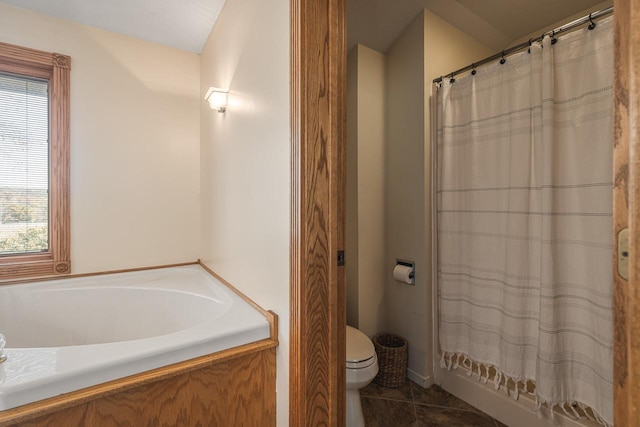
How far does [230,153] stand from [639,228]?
1566 millimetres

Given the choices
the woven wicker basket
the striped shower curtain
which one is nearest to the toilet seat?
the woven wicker basket

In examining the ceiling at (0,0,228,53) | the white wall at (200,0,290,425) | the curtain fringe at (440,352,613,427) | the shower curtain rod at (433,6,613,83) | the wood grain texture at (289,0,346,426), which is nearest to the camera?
the wood grain texture at (289,0,346,426)

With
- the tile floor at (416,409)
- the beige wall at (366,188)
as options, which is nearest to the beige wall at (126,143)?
the beige wall at (366,188)

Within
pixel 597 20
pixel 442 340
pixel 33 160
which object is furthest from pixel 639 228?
pixel 33 160

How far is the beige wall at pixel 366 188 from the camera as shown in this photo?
2221 millimetres

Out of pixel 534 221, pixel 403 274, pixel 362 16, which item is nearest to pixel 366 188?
pixel 403 274

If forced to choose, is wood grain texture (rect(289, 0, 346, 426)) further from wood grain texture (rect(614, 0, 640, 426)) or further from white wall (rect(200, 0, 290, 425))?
wood grain texture (rect(614, 0, 640, 426))

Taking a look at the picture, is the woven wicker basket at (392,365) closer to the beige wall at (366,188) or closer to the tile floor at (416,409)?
the tile floor at (416,409)

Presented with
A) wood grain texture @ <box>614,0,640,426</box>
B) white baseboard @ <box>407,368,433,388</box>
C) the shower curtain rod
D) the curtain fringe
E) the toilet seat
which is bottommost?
white baseboard @ <box>407,368,433,388</box>

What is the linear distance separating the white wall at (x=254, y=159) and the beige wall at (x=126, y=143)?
389 millimetres

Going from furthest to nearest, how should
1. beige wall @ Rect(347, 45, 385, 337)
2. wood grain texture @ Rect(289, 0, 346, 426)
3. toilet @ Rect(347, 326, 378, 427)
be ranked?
beige wall @ Rect(347, 45, 385, 337) → toilet @ Rect(347, 326, 378, 427) → wood grain texture @ Rect(289, 0, 346, 426)

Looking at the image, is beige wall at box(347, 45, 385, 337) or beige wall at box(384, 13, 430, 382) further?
beige wall at box(347, 45, 385, 337)

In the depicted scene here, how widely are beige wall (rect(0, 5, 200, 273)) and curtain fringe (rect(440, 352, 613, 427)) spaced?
197 cm

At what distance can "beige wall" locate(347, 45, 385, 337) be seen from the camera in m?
2.22
